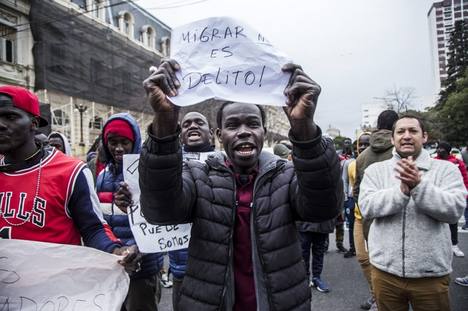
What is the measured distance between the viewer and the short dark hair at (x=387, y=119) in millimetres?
3467

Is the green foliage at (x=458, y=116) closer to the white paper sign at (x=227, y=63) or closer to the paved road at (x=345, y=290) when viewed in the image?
the paved road at (x=345, y=290)

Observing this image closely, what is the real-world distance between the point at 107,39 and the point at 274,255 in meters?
24.9

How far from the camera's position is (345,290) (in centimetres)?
462

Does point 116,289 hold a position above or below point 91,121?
below

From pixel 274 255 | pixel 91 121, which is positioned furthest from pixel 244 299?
pixel 91 121

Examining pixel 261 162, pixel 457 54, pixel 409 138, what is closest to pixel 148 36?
pixel 409 138

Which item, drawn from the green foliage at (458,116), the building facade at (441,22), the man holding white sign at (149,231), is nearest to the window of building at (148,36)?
the green foliage at (458,116)

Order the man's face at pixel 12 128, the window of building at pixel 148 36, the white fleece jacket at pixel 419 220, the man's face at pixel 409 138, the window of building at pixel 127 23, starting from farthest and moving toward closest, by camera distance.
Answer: the window of building at pixel 148 36
the window of building at pixel 127 23
the man's face at pixel 409 138
the white fleece jacket at pixel 419 220
the man's face at pixel 12 128

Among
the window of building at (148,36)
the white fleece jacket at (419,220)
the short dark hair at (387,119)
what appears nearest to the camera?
the white fleece jacket at (419,220)

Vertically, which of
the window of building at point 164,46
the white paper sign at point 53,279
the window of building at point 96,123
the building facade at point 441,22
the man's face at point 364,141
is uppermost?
the building facade at point 441,22

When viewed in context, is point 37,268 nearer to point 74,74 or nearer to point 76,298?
point 76,298

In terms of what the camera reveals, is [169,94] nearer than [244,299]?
Yes

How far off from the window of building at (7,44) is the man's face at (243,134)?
20.5m

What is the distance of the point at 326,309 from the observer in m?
4.04
